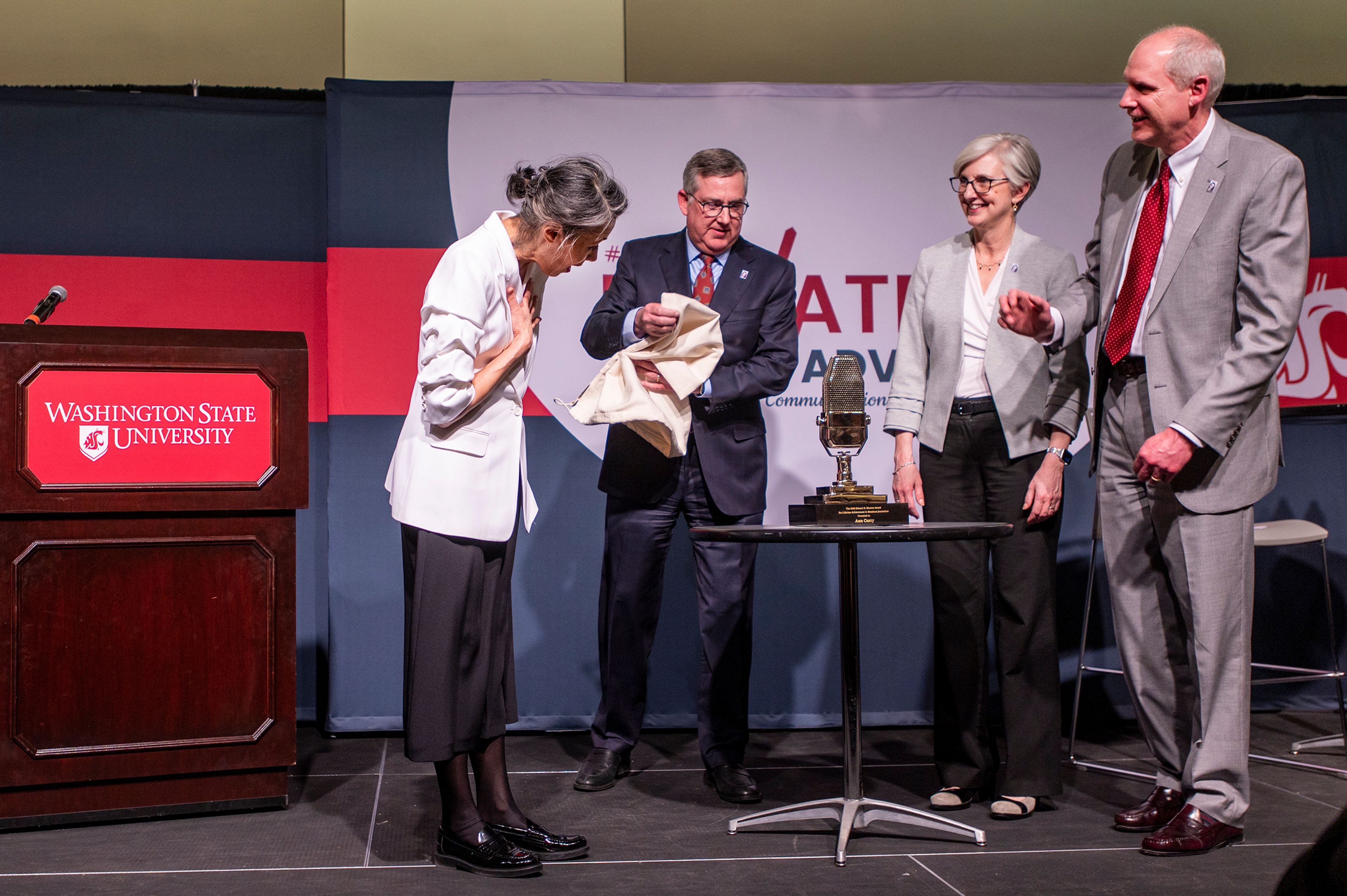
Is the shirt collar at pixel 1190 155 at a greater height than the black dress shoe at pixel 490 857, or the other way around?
the shirt collar at pixel 1190 155

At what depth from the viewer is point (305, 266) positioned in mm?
4184

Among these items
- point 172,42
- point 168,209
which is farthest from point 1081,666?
point 172,42

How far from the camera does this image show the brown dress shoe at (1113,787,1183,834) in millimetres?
2688

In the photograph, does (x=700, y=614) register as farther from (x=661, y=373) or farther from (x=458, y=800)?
(x=458, y=800)

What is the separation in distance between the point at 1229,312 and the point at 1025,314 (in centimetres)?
47

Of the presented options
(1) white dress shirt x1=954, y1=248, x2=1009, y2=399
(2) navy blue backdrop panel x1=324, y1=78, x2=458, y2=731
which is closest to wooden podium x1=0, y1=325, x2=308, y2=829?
(2) navy blue backdrop panel x1=324, y1=78, x2=458, y2=731

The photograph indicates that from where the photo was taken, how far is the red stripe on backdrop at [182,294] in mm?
3980

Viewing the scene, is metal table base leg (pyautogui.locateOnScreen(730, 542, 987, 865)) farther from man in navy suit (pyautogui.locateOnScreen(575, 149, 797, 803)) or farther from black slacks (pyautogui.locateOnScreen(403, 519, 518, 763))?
black slacks (pyautogui.locateOnScreen(403, 519, 518, 763))

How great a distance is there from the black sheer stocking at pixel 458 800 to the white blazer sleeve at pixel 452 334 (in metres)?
0.77

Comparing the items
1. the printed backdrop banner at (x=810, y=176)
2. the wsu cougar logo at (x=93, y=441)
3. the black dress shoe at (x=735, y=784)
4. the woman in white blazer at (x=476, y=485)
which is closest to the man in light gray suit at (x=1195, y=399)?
the black dress shoe at (x=735, y=784)

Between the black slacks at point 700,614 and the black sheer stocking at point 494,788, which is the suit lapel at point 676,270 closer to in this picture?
the black slacks at point 700,614

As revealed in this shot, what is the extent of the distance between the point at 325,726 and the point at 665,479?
1.74 meters

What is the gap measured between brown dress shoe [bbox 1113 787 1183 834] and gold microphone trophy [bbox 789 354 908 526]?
1002mm

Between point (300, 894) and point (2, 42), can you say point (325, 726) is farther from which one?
point (2, 42)
